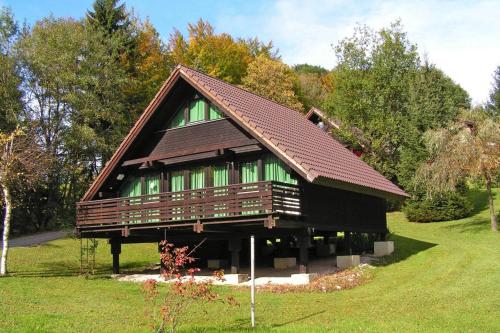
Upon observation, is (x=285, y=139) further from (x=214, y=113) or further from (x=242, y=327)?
(x=242, y=327)

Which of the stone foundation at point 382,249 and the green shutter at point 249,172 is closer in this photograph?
the green shutter at point 249,172

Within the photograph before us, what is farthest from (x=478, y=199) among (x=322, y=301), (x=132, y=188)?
(x=322, y=301)

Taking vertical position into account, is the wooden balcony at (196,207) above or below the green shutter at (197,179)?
below

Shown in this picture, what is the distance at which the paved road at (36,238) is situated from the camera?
32041 millimetres

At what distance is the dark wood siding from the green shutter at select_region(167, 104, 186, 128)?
6.42 meters

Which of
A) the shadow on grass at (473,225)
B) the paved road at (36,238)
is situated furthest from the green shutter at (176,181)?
the shadow on grass at (473,225)

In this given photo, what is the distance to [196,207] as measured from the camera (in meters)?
19.2

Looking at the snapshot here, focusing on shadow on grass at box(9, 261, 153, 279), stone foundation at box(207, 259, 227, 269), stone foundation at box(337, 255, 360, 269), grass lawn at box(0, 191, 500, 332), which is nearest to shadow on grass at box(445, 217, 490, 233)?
grass lawn at box(0, 191, 500, 332)

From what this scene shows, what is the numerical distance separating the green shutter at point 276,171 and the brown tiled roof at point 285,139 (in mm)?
890

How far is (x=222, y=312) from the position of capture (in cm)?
1365

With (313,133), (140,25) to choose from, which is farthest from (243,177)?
(140,25)

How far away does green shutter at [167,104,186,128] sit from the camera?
23064mm

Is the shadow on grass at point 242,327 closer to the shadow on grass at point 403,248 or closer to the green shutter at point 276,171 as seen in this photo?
the green shutter at point 276,171

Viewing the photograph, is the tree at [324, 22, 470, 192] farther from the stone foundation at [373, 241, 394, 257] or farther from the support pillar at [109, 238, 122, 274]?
the support pillar at [109, 238, 122, 274]
